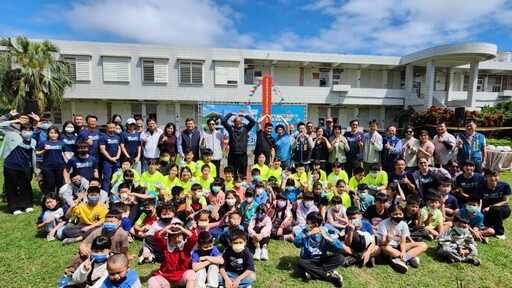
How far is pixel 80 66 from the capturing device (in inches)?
780

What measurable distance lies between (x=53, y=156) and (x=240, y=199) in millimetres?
4157

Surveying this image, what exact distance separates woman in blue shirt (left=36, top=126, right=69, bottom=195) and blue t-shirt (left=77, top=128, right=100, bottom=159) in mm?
393

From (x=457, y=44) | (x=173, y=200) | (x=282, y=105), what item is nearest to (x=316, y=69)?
(x=457, y=44)

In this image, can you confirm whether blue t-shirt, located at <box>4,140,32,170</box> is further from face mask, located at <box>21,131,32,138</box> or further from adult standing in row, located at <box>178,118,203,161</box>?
adult standing in row, located at <box>178,118,203,161</box>

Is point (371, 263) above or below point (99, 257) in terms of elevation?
below

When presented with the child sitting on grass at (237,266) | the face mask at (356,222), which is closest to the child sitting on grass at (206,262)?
the child sitting on grass at (237,266)

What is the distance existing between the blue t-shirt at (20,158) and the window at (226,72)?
16.3 metres

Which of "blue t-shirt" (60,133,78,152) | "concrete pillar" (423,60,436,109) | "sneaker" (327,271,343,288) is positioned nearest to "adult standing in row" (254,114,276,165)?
"sneaker" (327,271,343,288)

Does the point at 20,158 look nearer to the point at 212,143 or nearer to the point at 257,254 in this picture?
the point at 212,143

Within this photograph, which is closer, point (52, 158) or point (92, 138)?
point (52, 158)

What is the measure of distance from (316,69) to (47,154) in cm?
2236

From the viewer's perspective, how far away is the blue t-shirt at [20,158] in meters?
5.93

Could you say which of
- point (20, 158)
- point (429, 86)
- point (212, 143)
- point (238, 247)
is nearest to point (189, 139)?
point (212, 143)

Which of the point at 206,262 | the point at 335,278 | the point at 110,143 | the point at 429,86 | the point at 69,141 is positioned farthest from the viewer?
the point at 429,86
